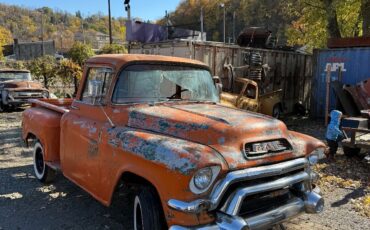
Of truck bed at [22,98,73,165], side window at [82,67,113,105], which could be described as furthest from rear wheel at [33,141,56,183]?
side window at [82,67,113,105]

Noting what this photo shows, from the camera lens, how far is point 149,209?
372 cm

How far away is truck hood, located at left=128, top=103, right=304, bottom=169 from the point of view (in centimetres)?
373

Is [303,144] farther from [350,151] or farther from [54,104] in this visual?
[54,104]

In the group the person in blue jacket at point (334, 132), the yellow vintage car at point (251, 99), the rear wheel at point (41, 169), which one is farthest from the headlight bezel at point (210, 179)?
the yellow vintage car at point (251, 99)

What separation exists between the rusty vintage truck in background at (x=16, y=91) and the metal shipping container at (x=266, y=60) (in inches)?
203

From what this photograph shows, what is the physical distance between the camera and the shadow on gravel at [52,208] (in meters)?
5.04

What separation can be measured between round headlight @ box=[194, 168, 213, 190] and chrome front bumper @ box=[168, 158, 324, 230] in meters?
0.09

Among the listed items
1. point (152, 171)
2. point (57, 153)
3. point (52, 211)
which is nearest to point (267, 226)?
point (152, 171)

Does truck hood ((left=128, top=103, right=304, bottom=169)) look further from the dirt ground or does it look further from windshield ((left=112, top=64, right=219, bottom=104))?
the dirt ground

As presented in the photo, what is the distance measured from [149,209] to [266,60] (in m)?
12.9

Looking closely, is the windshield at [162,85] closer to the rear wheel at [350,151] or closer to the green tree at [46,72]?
the rear wheel at [350,151]

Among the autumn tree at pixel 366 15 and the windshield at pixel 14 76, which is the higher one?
the autumn tree at pixel 366 15

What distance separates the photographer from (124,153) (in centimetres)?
405

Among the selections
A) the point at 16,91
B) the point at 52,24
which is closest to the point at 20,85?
the point at 16,91
